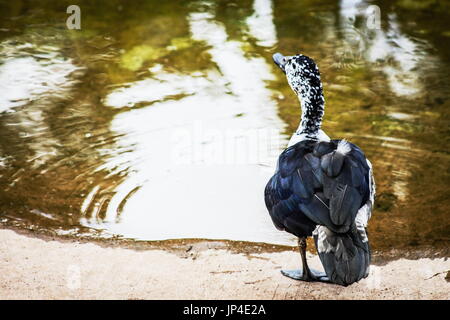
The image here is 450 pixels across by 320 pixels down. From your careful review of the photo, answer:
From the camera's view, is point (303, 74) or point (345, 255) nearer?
point (345, 255)

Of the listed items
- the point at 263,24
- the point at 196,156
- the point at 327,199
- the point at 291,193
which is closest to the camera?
the point at 327,199

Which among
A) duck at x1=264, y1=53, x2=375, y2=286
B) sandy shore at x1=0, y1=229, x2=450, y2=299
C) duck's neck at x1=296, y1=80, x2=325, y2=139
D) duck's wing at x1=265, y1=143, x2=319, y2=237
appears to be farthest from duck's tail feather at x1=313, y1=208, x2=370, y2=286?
duck's neck at x1=296, y1=80, x2=325, y2=139

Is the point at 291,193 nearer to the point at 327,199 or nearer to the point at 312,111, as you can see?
the point at 327,199

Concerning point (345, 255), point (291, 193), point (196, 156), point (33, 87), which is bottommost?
point (196, 156)

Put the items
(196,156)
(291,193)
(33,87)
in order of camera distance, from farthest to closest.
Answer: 1. (33,87)
2. (196,156)
3. (291,193)

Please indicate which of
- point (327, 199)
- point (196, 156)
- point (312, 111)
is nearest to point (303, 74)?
point (312, 111)

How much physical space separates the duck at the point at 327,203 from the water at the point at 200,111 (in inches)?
34.2

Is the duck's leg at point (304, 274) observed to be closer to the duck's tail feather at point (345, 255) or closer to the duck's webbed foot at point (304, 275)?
the duck's webbed foot at point (304, 275)

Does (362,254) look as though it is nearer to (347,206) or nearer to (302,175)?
(347,206)

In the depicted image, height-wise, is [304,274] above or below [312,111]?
below

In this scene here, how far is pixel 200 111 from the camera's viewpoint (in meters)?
6.51

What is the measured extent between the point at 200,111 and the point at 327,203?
310 centimetres

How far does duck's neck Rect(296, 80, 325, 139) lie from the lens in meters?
4.41

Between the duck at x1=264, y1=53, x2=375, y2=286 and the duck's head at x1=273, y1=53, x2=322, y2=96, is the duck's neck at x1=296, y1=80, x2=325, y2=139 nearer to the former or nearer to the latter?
the duck's head at x1=273, y1=53, x2=322, y2=96
